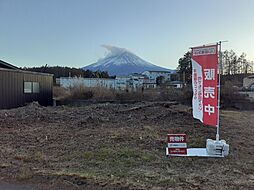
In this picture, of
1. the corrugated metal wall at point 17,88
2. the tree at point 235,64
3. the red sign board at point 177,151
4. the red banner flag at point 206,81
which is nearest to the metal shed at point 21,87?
the corrugated metal wall at point 17,88

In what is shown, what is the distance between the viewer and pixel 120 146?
6.22 meters

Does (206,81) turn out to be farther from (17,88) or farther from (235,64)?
(235,64)

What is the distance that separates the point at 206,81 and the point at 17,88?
16.2 meters

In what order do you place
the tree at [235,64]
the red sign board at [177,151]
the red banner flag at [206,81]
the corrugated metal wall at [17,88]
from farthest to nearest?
1. the tree at [235,64]
2. the corrugated metal wall at [17,88]
3. the red banner flag at [206,81]
4. the red sign board at [177,151]

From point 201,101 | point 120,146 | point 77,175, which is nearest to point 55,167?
point 77,175

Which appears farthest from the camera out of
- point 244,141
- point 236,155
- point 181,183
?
point 244,141

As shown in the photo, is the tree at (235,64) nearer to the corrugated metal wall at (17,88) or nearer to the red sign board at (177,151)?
the corrugated metal wall at (17,88)

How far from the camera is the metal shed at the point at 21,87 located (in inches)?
728

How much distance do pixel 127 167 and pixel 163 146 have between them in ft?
5.52

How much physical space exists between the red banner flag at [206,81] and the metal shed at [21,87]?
15.1 m

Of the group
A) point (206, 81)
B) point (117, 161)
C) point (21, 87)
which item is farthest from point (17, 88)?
point (206, 81)

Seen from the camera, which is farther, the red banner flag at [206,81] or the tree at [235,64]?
the tree at [235,64]

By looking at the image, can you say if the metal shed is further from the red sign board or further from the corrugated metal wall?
the red sign board

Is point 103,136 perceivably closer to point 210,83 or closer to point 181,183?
point 210,83
